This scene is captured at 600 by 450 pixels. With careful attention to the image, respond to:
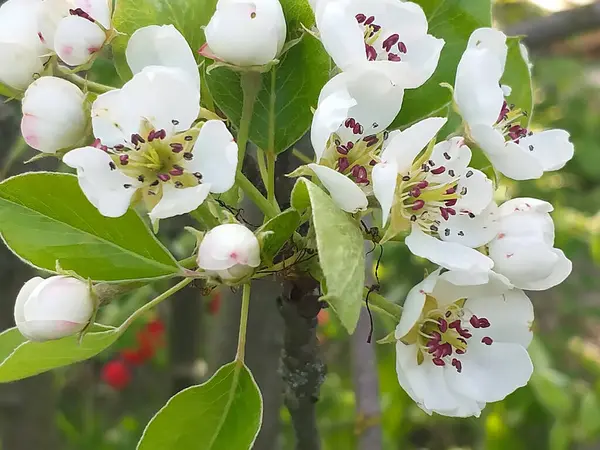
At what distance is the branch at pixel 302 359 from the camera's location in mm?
557

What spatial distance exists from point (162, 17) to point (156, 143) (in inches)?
3.5

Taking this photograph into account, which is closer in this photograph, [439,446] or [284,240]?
[284,240]

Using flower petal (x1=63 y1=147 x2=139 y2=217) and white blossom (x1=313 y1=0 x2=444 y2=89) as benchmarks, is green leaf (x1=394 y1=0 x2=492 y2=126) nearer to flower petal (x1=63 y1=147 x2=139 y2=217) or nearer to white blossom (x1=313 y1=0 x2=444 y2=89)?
white blossom (x1=313 y1=0 x2=444 y2=89)

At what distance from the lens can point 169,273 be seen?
489 millimetres

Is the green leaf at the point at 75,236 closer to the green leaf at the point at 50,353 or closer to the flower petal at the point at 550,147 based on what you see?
the green leaf at the point at 50,353

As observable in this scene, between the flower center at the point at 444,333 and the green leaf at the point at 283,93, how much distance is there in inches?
6.3

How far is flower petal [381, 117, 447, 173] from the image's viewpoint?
44 centimetres

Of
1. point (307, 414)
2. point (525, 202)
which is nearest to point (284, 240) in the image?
point (525, 202)

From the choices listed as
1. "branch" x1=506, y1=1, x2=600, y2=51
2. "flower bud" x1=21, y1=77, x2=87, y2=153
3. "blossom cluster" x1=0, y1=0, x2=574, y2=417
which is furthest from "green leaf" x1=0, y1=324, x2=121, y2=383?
"branch" x1=506, y1=1, x2=600, y2=51

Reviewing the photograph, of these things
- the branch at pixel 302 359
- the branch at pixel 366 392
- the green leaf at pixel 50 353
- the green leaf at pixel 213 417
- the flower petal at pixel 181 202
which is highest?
the flower petal at pixel 181 202

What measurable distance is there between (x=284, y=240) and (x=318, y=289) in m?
0.10

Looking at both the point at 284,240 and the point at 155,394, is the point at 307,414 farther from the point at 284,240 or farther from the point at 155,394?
the point at 155,394

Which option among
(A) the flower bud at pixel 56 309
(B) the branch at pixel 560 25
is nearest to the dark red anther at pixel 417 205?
(A) the flower bud at pixel 56 309

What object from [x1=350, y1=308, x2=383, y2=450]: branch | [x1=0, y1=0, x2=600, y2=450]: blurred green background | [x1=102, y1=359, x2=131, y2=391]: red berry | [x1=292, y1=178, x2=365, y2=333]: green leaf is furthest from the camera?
[x1=102, y1=359, x2=131, y2=391]: red berry
